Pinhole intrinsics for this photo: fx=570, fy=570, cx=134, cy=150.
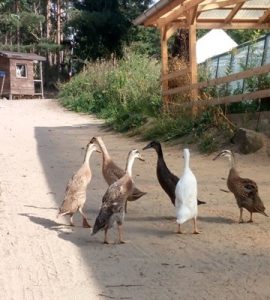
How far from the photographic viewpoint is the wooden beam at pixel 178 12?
518 inches

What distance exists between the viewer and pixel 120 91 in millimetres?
22953

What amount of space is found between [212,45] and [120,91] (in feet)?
17.9

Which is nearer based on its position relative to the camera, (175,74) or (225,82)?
(225,82)

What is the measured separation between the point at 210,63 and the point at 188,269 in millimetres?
12010

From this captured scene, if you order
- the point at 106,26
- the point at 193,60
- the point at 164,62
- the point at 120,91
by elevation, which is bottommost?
the point at 120,91

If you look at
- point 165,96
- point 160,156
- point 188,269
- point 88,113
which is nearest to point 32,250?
point 188,269

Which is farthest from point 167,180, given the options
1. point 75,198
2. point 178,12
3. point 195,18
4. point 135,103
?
point 135,103

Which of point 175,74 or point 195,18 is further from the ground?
point 195,18

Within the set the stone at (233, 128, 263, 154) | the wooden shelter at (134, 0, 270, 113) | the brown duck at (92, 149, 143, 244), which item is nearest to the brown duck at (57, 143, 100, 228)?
the brown duck at (92, 149, 143, 244)

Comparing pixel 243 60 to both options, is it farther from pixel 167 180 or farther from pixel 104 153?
pixel 167 180

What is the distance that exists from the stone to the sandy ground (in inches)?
23.5

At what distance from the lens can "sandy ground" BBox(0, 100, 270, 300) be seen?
4.62 metres

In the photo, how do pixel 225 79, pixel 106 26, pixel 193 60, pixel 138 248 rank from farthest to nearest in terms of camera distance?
pixel 106 26, pixel 193 60, pixel 225 79, pixel 138 248

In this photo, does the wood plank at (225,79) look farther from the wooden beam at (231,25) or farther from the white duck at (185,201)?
the white duck at (185,201)
